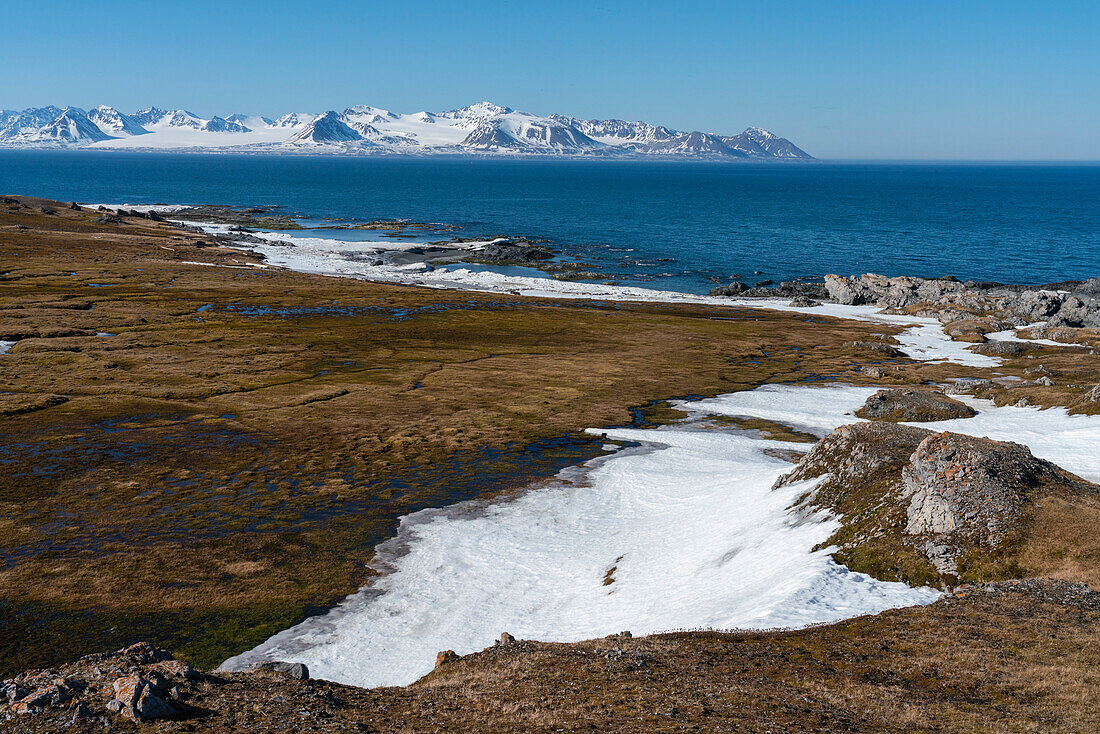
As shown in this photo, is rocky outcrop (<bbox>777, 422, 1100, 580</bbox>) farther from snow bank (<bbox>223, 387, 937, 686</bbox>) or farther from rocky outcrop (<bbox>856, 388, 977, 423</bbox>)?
rocky outcrop (<bbox>856, 388, 977, 423</bbox>)

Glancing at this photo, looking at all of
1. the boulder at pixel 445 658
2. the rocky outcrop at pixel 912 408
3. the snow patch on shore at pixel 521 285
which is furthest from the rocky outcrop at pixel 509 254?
the boulder at pixel 445 658

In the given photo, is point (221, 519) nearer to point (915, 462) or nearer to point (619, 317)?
point (915, 462)

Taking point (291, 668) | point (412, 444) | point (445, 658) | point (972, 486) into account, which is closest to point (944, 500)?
point (972, 486)

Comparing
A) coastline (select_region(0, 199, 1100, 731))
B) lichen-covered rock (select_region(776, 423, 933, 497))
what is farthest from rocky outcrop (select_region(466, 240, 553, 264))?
lichen-covered rock (select_region(776, 423, 933, 497))

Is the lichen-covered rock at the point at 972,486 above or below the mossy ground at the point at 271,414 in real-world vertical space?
above

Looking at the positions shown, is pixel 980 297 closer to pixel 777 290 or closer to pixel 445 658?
pixel 777 290

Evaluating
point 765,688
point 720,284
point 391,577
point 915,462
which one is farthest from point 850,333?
point 765,688

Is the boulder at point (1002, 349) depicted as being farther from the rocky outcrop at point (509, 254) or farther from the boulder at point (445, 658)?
the rocky outcrop at point (509, 254)
